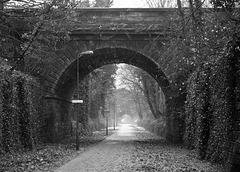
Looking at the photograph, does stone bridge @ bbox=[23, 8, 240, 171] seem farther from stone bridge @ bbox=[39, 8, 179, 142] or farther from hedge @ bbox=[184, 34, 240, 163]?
hedge @ bbox=[184, 34, 240, 163]

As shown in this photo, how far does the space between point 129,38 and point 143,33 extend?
0.83 metres

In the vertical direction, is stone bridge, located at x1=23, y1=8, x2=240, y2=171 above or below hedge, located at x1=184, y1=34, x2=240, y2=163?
above

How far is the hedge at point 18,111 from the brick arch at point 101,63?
7.51ft

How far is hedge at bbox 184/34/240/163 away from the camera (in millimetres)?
9070

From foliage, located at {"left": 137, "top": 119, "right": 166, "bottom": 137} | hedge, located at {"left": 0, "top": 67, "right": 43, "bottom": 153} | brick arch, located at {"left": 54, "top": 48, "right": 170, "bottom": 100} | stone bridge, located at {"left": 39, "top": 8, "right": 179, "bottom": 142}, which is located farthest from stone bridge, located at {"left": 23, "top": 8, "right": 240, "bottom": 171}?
foliage, located at {"left": 137, "top": 119, "right": 166, "bottom": 137}

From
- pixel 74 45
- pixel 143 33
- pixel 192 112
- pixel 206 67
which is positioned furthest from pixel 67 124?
pixel 206 67

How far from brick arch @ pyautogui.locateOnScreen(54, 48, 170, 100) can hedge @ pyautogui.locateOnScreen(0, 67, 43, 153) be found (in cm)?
229

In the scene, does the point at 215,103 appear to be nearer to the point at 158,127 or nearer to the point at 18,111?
the point at 18,111

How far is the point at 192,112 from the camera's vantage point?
1449 cm

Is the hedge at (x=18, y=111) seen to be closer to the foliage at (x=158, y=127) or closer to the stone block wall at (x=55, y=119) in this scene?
the stone block wall at (x=55, y=119)

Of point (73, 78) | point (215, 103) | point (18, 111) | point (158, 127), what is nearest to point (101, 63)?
point (73, 78)

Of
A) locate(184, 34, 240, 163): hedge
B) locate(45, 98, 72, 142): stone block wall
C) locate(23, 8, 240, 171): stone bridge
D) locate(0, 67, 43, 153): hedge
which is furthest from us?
locate(45, 98, 72, 142): stone block wall

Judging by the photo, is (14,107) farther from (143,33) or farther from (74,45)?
(143,33)

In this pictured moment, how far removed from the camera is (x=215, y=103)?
35.7 feet
